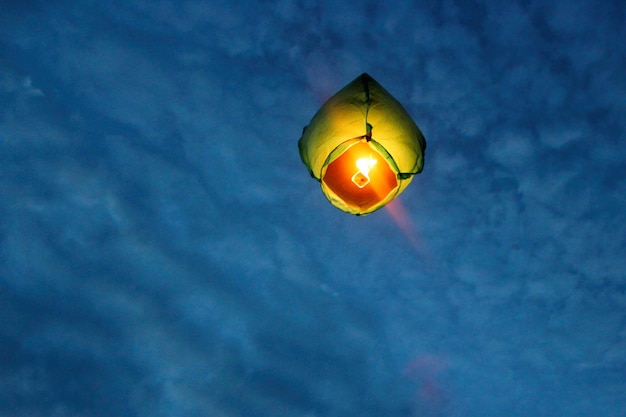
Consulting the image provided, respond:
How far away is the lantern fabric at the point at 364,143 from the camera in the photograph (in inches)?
91.7

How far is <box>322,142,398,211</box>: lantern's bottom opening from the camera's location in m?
2.50

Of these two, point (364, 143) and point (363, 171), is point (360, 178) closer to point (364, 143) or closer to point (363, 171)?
point (363, 171)

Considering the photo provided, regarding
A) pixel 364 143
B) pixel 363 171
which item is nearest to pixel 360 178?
pixel 363 171

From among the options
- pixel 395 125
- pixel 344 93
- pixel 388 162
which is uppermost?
pixel 344 93

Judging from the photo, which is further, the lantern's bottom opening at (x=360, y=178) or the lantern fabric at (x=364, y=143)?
the lantern's bottom opening at (x=360, y=178)

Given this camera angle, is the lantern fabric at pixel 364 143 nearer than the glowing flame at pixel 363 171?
Yes

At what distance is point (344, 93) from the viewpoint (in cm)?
247

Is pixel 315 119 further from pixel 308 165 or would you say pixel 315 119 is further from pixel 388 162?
pixel 388 162

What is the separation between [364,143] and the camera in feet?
7.99

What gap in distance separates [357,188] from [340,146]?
41 centimetres

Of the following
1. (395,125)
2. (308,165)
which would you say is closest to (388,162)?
(395,125)

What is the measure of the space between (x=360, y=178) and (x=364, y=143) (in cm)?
24

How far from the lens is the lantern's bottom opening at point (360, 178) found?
2.50 metres

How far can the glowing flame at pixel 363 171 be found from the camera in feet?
8.13
